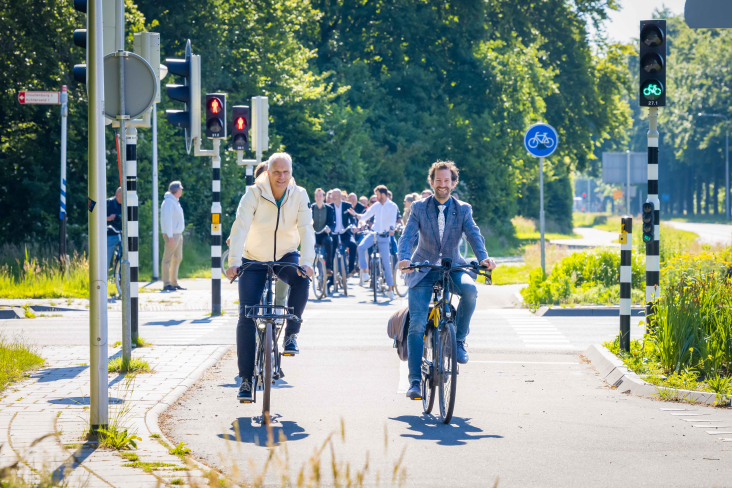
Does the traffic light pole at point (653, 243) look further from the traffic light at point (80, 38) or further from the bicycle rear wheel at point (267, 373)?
the traffic light at point (80, 38)

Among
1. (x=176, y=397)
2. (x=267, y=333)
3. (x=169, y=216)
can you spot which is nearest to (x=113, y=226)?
(x=169, y=216)

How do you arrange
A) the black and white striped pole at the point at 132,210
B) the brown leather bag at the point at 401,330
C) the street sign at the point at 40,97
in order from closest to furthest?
the brown leather bag at the point at 401,330 → the black and white striped pole at the point at 132,210 → the street sign at the point at 40,97

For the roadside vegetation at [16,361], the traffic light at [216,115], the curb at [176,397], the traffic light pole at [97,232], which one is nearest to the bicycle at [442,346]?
the curb at [176,397]

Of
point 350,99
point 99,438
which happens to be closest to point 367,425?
point 99,438

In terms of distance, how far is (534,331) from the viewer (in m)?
12.4

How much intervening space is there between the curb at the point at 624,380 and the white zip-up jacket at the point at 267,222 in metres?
2.96

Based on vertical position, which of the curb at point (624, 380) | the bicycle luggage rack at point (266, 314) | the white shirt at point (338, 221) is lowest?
the curb at point (624, 380)

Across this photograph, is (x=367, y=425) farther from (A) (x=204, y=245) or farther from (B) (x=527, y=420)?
(A) (x=204, y=245)

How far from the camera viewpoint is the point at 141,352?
9992mm

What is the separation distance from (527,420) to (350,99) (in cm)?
3132

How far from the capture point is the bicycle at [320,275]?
17000 millimetres

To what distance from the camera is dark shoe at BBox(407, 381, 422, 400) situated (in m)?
7.17

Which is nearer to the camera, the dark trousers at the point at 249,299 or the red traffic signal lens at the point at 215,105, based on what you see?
the dark trousers at the point at 249,299

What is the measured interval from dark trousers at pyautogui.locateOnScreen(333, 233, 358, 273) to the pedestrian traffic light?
20.7ft
